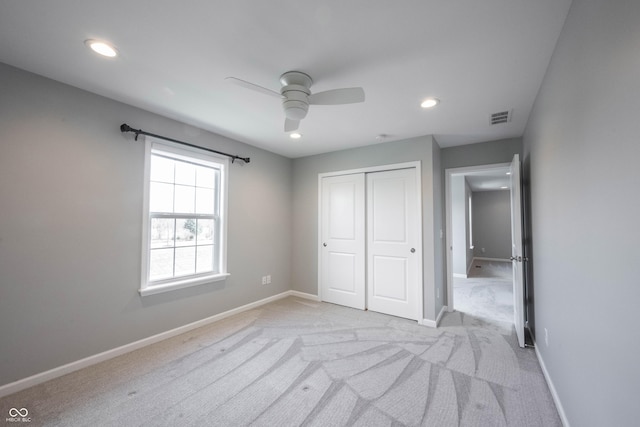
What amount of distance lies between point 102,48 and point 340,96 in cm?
168

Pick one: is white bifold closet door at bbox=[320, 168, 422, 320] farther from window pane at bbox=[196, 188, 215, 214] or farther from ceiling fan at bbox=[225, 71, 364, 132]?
ceiling fan at bbox=[225, 71, 364, 132]

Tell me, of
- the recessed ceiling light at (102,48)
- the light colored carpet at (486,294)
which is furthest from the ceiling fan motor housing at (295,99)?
the light colored carpet at (486,294)

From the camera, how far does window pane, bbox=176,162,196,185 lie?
318 cm

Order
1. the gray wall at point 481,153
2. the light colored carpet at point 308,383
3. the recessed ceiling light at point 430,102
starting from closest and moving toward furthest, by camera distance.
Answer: the light colored carpet at point 308,383, the recessed ceiling light at point 430,102, the gray wall at point 481,153

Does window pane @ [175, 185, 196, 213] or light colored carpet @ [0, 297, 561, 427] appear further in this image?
window pane @ [175, 185, 196, 213]

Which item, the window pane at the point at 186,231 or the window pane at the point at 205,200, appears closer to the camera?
the window pane at the point at 186,231

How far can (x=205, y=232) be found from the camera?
3.46m

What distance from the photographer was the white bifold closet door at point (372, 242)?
3570 mm

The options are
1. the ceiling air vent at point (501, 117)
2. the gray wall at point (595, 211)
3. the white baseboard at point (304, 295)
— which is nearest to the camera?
the gray wall at point (595, 211)

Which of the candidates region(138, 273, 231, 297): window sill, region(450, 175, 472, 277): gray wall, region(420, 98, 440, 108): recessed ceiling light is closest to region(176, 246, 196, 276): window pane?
region(138, 273, 231, 297): window sill

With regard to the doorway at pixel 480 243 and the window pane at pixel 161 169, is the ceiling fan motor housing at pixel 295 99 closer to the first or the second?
the window pane at pixel 161 169

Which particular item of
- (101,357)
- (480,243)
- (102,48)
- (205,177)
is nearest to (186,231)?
(205,177)

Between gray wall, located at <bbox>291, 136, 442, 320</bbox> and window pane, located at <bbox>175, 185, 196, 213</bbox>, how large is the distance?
183 cm

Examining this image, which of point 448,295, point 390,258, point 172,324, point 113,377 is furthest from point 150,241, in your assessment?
point 448,295
